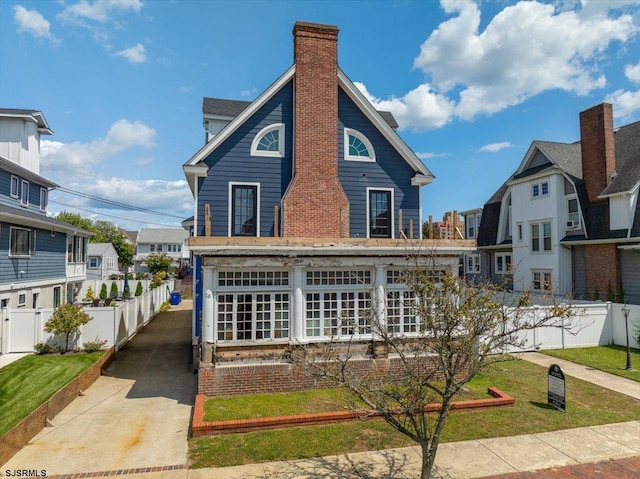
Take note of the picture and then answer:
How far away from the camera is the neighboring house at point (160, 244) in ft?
205

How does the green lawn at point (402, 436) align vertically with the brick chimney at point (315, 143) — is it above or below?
below

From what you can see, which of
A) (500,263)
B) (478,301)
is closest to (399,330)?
(478,301)

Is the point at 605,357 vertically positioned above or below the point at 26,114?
below

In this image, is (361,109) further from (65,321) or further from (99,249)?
(99,249)

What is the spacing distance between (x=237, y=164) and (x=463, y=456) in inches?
449

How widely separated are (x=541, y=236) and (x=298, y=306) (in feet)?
65.9

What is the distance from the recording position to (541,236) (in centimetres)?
2484

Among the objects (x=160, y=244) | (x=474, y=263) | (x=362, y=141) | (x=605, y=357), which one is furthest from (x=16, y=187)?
(x=160, y=244)

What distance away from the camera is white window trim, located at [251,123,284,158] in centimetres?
1467

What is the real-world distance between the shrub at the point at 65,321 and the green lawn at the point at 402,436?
8.14 metres

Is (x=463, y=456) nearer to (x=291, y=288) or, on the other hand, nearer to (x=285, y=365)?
(x=285, y=365)

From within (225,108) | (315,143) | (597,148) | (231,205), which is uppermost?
(225,108)

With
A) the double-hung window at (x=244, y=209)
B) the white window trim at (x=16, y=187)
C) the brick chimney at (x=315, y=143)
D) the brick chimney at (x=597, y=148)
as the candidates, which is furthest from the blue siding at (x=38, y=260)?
the brick chimney at (x=597, y=148)

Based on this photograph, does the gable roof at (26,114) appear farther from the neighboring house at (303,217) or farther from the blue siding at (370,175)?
the blue siding at (370,175)
